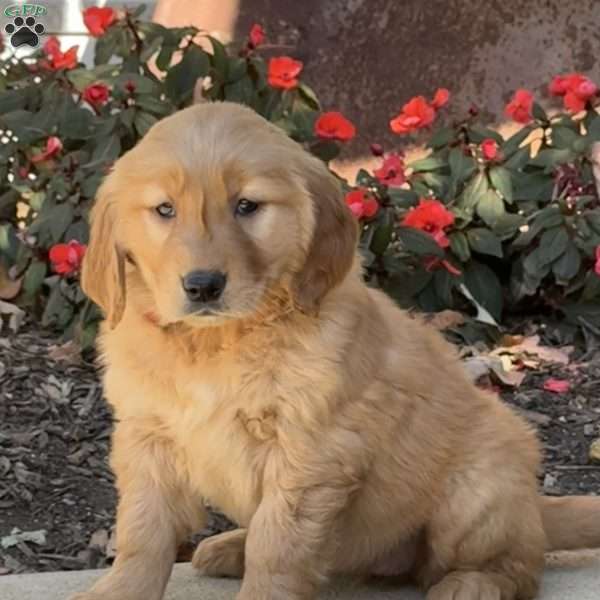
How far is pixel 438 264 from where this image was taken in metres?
6.11

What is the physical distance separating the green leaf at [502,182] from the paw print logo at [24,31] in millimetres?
2519

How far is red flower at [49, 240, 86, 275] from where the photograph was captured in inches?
225

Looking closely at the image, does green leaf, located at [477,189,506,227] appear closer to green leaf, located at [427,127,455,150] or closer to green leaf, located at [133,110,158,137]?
green leaf, located at [427,127,455,150]

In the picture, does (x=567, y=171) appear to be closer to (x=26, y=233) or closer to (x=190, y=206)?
(x=26, y=233)

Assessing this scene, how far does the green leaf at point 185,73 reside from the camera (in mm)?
6375

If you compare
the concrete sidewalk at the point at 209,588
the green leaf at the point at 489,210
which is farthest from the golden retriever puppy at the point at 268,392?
the green leaf at the point at 489,210

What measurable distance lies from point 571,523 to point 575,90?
2.65 m

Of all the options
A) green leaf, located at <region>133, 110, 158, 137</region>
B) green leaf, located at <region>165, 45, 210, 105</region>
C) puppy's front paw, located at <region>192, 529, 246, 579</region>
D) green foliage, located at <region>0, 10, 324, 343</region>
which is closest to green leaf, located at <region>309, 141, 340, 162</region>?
green foliage, located at <region>0, 10, 324, 343</region>

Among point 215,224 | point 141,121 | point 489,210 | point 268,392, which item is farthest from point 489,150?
point 215,224

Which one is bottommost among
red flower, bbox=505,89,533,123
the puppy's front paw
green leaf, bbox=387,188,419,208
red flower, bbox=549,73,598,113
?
the puppy's front paw

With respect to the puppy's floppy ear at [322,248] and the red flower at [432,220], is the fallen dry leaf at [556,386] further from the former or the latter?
the puppy's floppy ear at [322,248]

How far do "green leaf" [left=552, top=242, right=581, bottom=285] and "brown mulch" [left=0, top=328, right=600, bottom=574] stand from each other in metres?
0.38

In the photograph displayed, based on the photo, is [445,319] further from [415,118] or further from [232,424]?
[232,424]

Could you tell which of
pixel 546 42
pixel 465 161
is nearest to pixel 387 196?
pixel 465 161
